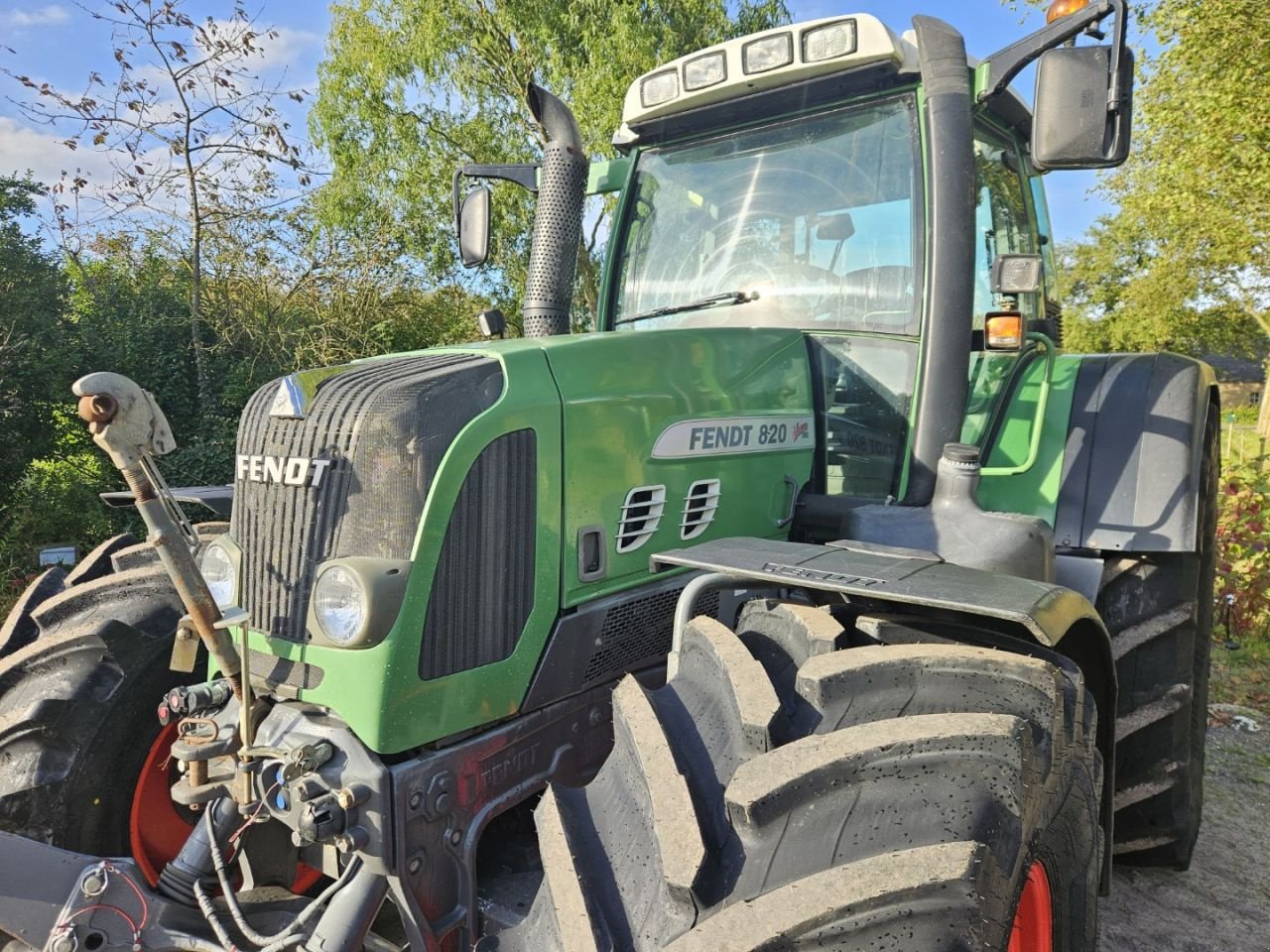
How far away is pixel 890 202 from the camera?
257 cm

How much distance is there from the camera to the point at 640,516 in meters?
2.09

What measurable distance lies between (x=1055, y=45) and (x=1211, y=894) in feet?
8.65

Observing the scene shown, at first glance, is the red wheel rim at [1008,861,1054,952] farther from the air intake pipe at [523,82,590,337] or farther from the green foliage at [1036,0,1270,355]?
the green foliage at [1036,0,1270,355]

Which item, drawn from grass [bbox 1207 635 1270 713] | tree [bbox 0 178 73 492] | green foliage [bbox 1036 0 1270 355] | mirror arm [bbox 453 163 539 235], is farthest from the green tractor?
green foliage [bbox 1036 0 1270 355]

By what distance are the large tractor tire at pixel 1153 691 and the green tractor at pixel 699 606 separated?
0.05ft

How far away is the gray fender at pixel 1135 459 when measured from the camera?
8.35ft

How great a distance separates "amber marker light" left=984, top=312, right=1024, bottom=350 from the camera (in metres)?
2.55

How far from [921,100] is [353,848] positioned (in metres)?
2.36

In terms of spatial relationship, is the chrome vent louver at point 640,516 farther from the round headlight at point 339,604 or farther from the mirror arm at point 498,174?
the mirror arm at point 498,174

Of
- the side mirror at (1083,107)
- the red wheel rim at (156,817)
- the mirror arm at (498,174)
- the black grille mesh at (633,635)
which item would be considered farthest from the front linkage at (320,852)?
the mirror arm at (498,174)

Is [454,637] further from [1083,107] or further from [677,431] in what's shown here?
[1083,107]

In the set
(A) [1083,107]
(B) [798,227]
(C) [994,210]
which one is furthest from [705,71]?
(C) [994,210]

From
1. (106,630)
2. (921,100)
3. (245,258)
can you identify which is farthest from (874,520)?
(245,258)

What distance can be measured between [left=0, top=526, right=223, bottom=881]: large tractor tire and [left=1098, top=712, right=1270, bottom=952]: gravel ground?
2.65 metres
